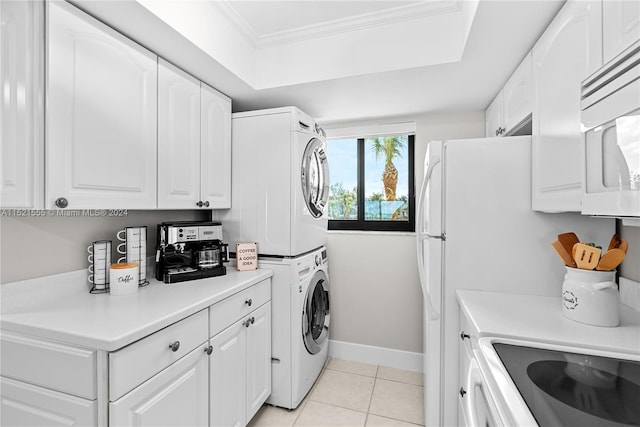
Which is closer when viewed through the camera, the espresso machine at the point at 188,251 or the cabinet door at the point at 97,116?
the cabinet door at the point at 97,116

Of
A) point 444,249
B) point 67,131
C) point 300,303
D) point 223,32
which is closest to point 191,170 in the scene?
point 67,131

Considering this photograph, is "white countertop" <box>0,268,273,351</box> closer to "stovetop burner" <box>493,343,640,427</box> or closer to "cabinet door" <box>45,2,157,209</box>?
"cabinet door" <box>45,2,157,209</box>

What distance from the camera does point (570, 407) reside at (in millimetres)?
691

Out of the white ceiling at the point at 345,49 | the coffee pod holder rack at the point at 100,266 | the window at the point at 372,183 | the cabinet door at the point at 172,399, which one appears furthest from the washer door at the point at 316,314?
the white ceiling at the point at 345,49

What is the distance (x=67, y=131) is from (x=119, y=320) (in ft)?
2.54

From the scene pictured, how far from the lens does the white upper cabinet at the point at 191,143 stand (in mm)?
1653

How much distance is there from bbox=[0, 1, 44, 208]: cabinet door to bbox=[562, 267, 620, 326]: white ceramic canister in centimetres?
210

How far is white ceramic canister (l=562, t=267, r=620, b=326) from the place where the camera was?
3.67 ft

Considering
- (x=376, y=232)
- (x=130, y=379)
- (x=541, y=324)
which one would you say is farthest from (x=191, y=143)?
(x=541, y=324)

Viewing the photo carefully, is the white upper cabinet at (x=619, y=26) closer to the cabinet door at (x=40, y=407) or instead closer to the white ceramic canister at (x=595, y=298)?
the white ceramic canister at (x=595, y=298)

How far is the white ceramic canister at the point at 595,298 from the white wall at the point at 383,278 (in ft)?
4.68

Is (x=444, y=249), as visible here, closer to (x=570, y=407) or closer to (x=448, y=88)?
(x=570, y=407)

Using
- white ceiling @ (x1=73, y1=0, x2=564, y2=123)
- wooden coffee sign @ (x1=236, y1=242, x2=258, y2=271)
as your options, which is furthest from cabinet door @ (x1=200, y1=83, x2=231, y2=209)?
wooden coffee sign @ (x1=236, y1=242, x2=258, y2=271)

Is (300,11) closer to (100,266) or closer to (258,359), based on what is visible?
(100,266)
